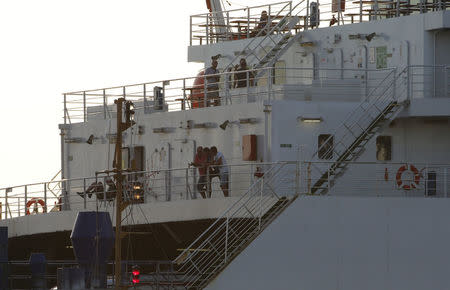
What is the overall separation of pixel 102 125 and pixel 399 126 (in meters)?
9.61

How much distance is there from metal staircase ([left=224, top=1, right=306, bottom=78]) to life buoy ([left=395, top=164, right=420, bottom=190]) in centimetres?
670

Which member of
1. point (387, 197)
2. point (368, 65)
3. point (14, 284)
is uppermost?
point (368, 65)

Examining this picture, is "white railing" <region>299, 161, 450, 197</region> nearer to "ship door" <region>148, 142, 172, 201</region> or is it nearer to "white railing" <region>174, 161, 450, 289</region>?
"white railing" <region>174, 161, 450, 289</region>

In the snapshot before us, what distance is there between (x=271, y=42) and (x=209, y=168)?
6370mm

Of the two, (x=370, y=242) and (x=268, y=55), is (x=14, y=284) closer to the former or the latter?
(x=268, y=55)

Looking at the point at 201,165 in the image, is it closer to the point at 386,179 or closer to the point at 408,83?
the point at 386,179

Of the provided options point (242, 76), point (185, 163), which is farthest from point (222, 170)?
point (242, 76)

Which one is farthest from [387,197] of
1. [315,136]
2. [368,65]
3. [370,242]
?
[368,65]

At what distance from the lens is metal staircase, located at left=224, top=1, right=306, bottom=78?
40938 mm

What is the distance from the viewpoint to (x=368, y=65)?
38531mm

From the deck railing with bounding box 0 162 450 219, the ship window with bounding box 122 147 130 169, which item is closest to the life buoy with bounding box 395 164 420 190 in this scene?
the deck railing with bounding box 0 162 450 219

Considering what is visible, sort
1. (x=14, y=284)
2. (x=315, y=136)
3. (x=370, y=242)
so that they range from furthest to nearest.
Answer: (x=14, y=284) → (x=315, y=136) → (x=370, y=242)

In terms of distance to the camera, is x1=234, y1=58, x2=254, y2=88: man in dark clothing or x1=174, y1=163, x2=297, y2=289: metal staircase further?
x1=234, y1=58, x2=254, y2=88: man in dark clothing

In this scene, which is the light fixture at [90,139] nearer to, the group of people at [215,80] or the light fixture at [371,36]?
the group of people at [215,80]
